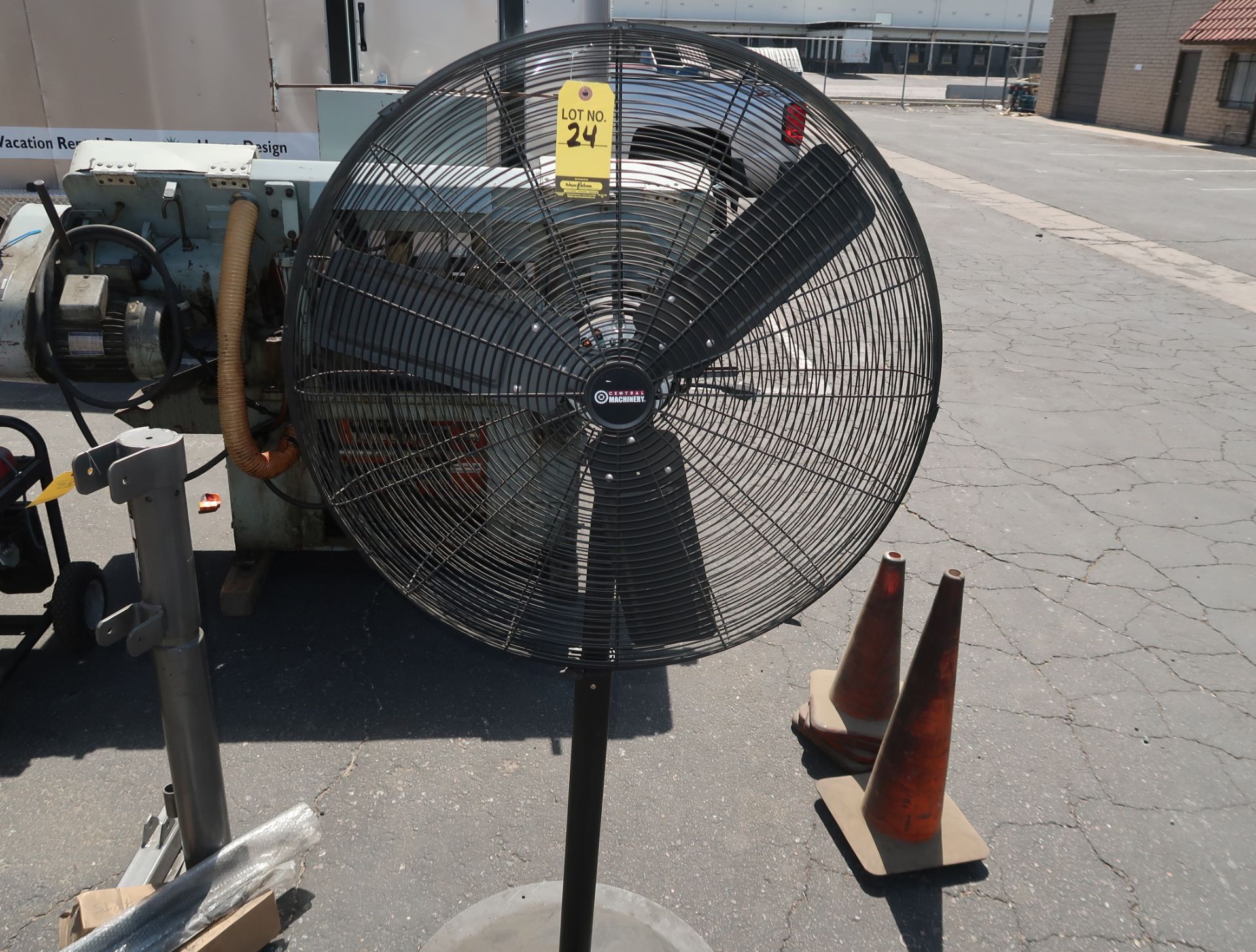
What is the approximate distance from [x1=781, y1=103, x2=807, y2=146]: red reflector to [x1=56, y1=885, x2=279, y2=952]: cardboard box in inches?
80.7

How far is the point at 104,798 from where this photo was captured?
2664mm

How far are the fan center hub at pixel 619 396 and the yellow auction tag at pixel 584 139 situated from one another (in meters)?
0.27

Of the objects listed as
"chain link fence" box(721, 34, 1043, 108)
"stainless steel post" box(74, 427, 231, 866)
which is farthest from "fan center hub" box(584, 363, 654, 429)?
"chain link fence" box(721, 34, 1043, 108)

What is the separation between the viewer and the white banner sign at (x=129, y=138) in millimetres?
5789

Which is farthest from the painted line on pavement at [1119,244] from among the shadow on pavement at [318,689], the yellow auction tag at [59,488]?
the yellow auction tag at [59,488]

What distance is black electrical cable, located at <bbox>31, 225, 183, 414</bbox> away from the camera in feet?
8.96

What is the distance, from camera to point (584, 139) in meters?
1.40

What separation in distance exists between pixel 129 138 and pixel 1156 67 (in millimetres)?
23218

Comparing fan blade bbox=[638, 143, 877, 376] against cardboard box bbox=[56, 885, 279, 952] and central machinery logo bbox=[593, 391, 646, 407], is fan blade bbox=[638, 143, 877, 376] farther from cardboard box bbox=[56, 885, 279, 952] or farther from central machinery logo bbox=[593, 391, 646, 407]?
cardboard box bbox=[56, 885, 279, 952]

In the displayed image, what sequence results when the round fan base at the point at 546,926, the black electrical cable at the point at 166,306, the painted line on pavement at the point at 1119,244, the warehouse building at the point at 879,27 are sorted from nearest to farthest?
the round fan base at the point at 546,926
the black electrical cable at the point at 166,306
the painted line on pavement at the point at 1119,244
the warehouse building at the point at 879,27

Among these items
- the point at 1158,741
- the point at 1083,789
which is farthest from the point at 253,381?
the point at 1158,741

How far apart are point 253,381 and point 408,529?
6.15ft

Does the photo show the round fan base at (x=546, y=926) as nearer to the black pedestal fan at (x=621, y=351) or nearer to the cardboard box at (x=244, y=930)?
the cardboard box at (x=244, y=930)

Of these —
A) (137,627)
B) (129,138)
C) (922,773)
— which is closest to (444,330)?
(137,627)
